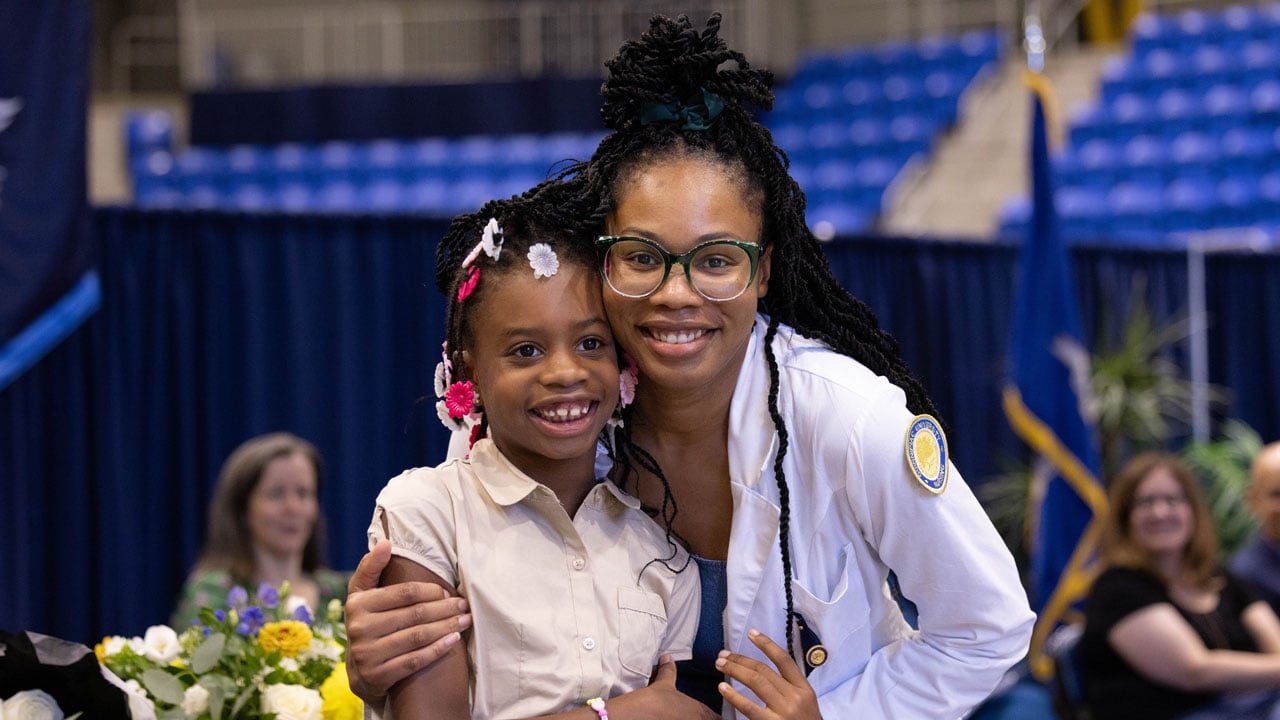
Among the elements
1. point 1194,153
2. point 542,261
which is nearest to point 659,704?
point 542,261

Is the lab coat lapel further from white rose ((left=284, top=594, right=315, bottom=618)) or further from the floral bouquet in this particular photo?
white rose ((left=284, top=594, right=315, bottom=618))

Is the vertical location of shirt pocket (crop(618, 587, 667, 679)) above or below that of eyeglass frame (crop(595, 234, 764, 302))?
below

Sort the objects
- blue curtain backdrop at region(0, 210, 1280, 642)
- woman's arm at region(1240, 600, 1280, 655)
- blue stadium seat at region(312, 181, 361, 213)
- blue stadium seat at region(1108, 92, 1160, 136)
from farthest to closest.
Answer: blue stadium seat at region(312, 181, 361, 213), blue stadium seat at region(1108, 92, 1160, 136), blue curtain backdrop at region(0, 210, 1280, 642), woman's arm at region(1240, 600, 1280, 655)

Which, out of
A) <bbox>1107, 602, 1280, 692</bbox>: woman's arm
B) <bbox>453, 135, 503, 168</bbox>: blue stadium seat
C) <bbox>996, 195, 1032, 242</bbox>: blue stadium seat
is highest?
<bbox>453, 135, 503, 168</bbox>: blue stadium seat

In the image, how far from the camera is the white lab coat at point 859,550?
70.8 inches

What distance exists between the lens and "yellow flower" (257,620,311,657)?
6.65 ft

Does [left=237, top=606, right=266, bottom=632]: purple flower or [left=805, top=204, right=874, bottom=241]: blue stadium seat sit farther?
[left=805, top=204, right=874, bottom=241]: blue stadium seat

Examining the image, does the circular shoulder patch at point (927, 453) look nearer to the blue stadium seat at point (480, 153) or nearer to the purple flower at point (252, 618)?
the purple flower at point (252, 618)

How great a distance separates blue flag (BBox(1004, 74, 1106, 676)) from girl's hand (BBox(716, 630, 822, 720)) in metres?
3.36

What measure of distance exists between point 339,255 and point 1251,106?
604 centimetres

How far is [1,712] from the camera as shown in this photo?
66.6 inches

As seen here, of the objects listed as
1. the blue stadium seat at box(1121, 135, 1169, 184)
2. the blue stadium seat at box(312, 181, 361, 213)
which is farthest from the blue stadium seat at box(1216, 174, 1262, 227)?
the blue stadium seat at box(312, 181, 361, 213)

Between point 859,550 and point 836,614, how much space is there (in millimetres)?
91

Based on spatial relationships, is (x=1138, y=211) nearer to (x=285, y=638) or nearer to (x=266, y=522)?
(x=266, y=522)
